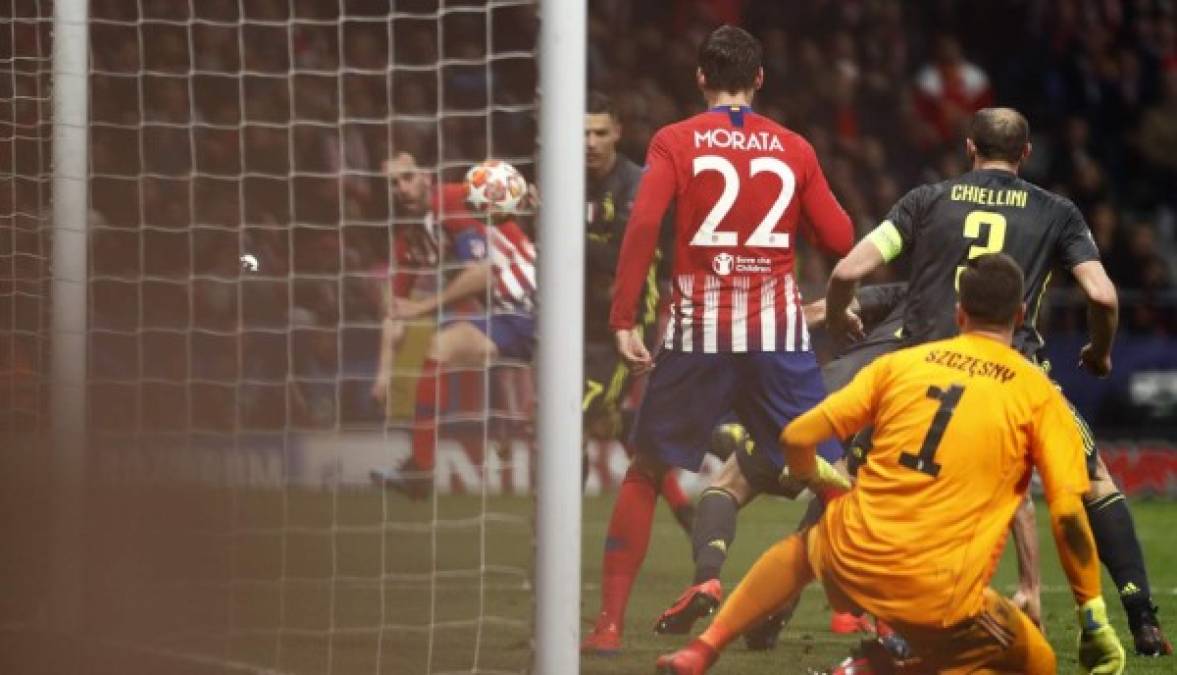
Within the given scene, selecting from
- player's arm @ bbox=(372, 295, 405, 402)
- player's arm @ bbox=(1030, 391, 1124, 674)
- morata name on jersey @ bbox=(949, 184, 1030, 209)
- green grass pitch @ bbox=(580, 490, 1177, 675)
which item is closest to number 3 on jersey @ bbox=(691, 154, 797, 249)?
morata name on jersey @ bbox=(949, 184, 1030, 209)

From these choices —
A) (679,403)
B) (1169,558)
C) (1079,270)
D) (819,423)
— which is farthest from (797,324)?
(1169,558)

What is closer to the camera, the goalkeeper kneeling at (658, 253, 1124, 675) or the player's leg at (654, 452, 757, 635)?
the goalkeeper kneeling at (658, 253, 1124, 675)

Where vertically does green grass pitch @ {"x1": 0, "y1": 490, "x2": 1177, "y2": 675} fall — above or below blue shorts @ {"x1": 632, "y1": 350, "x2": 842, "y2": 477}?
below

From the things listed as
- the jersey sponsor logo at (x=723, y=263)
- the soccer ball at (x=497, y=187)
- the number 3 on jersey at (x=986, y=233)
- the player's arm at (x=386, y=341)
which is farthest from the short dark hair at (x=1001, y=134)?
the player's arm at (x=386, y=341)

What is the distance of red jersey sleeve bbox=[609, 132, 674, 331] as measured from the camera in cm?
718

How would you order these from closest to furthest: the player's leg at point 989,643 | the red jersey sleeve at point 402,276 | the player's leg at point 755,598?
the player's leg at point 989,643 → the player's leg at point 755,598 → the red jersey sleeve at point 402,276

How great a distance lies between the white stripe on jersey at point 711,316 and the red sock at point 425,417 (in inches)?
162

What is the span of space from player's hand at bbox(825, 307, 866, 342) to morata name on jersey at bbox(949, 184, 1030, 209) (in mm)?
491

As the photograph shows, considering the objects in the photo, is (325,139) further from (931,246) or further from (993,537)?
(993,537)

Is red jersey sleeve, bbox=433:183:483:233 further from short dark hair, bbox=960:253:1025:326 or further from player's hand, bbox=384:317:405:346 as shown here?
short dark hair, bbox=960:253:1025:326

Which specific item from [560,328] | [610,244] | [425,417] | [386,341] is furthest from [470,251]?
[560,328]

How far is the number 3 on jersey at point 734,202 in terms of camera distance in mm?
7180

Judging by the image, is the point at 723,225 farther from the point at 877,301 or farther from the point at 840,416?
the point at 840,416

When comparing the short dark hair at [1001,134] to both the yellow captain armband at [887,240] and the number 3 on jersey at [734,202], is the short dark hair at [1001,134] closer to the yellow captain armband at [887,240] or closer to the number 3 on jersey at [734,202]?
the yellow captain armband at [887,240]
